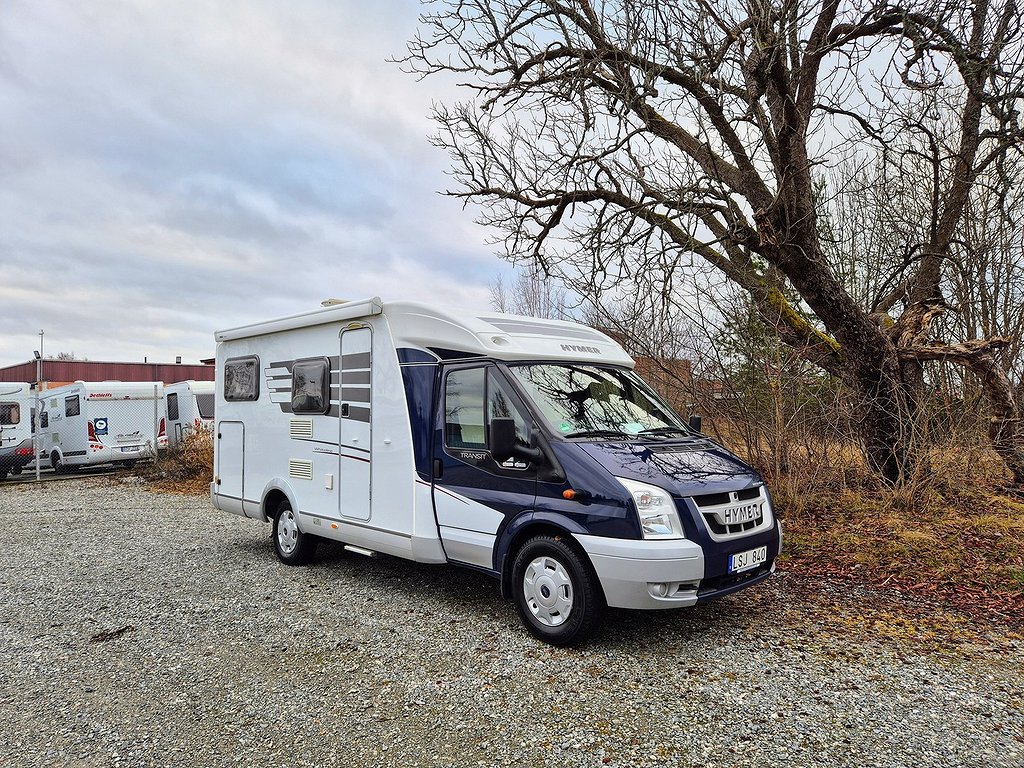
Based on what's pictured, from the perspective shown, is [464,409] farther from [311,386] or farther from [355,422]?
[311,386]

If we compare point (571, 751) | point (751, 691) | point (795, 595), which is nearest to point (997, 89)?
point (795, 595)

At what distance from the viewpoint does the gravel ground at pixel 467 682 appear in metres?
3.47

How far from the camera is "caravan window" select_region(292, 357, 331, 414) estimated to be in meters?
6.63

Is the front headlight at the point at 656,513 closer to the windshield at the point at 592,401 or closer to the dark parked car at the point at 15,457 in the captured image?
the windshield at the point at 592,401

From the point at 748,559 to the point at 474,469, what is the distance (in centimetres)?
207

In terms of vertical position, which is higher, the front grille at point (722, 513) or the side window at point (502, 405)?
the side window at point (502, 405)

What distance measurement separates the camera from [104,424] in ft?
56.3

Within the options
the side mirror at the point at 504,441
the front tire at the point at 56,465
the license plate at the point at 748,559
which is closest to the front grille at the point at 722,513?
the license plate at the point at 748,559

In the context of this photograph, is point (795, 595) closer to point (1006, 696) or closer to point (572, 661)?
point (1006, 696)

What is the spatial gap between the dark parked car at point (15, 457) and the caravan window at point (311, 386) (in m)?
12.8

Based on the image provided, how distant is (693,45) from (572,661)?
7144 millimetres

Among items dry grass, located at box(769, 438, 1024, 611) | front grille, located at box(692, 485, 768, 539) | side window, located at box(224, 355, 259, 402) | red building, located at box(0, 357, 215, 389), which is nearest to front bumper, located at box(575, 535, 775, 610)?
front grille, located at box(692, 485, 768, 539)

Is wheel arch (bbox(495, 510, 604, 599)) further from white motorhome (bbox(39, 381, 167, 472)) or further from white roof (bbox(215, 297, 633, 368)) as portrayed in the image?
white motorhome (bbox(39, 381, 167, 472))

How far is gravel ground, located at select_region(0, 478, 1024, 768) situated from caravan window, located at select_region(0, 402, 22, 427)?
13.8 meters
